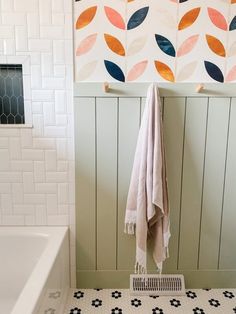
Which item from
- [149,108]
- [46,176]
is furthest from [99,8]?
[46,176]

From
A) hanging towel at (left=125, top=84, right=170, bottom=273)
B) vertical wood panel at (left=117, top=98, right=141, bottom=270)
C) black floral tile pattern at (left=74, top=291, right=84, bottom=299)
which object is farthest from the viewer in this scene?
black floral tile pattern at (left=74, top=291, right=84, bottom=299)

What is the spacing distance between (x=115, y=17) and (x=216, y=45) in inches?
22.7

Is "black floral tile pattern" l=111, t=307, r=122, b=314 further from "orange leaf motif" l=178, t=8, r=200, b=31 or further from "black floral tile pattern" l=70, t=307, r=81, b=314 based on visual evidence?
"orange leaf motif" l=178, t=8, r=200, b=31

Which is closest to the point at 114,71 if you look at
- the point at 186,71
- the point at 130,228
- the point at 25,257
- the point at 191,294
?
the point at 186,71

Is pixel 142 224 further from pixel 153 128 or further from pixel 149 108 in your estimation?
pixel 149 108

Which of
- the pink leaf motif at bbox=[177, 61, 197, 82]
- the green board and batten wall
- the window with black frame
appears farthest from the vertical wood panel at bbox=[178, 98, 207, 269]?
the window with black frame

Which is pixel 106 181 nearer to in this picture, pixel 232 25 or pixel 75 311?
pixel 75 311

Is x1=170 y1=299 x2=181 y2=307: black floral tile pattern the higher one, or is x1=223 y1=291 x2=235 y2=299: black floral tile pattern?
x1=170 y1=299 x2=181 y2=307: black floral tile pattern

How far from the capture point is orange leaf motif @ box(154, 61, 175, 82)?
1627mm

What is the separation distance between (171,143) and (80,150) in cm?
53

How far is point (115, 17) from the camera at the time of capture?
1574mm

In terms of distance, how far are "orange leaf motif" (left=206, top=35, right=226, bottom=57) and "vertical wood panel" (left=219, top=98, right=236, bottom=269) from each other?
270 mm

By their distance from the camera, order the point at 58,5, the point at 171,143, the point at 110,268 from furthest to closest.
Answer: the point at 110,268, the point at 171,143, the point at 58,5

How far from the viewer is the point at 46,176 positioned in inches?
68.2
